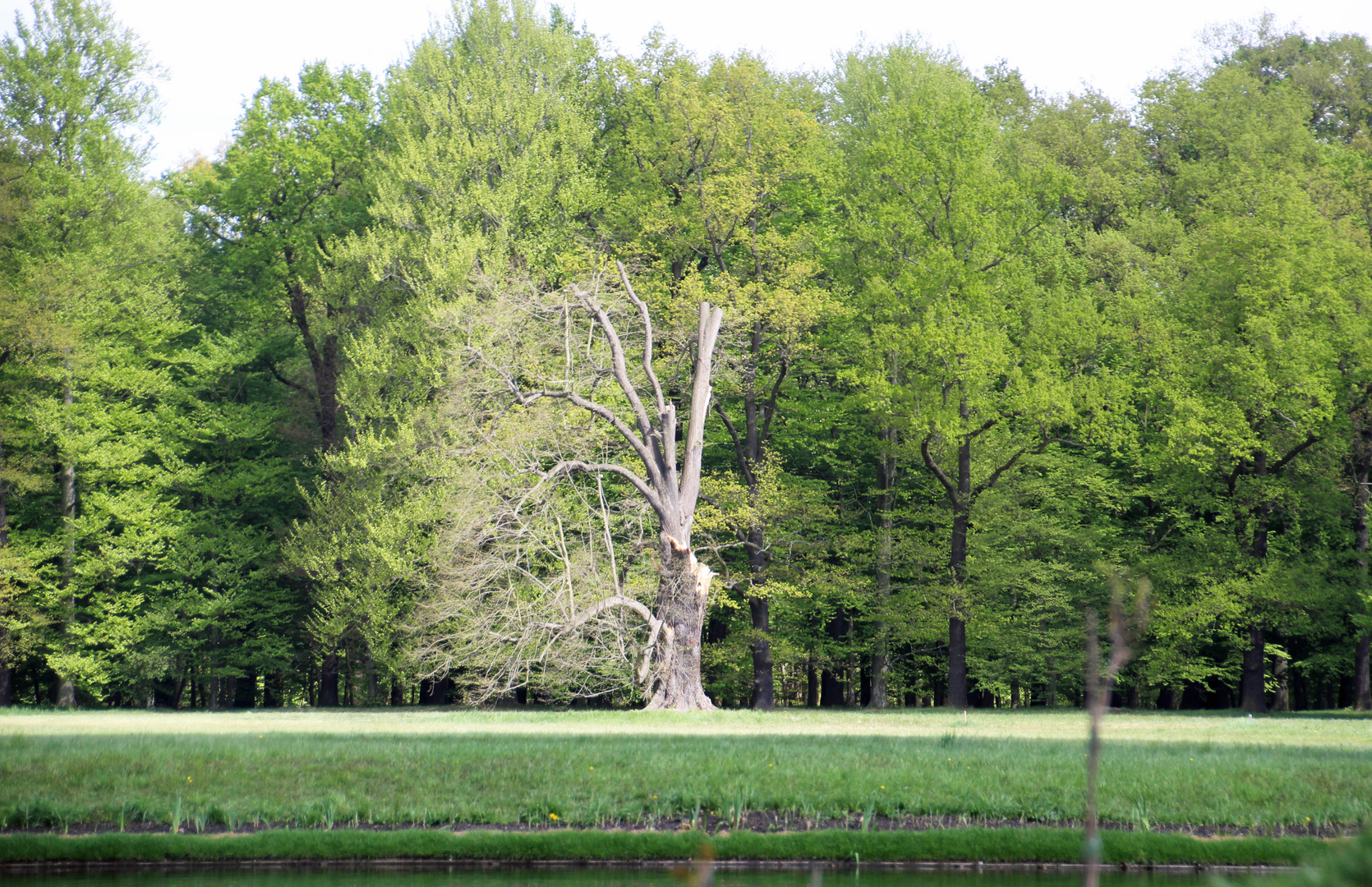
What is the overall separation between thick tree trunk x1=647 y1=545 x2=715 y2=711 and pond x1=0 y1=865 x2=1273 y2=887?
51.2 feet

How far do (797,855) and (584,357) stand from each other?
19.6 m

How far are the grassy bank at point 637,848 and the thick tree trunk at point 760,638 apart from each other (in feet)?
72.5

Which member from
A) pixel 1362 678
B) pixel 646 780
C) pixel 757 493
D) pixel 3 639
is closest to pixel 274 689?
pixel 3 639

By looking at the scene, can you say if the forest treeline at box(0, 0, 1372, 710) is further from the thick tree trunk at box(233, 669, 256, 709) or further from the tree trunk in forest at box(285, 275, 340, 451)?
the thick tree trunk at box(233, 669, 256, 709)

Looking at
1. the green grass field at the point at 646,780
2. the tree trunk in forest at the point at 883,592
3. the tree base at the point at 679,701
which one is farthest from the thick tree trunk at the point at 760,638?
the green grass field at the point at 646,780

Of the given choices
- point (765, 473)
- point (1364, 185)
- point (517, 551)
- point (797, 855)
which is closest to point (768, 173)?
point (765, 473)

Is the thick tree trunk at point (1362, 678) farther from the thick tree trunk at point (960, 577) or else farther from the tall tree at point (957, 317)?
the thick tree trunk at point (960, 577)

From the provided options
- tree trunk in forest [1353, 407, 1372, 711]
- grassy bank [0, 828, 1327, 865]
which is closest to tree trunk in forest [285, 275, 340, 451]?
grassy bank [0, 828, 1327, 865]

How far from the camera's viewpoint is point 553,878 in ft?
32.9

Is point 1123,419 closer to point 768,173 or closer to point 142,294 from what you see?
point 768,173

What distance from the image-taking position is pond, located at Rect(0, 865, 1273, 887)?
31.9ft

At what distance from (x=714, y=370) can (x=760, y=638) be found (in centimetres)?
845

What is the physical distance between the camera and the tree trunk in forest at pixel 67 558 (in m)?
34.7

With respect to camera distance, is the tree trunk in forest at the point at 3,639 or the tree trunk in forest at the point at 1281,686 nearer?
the tree trunk in forest at the point at 3,639
